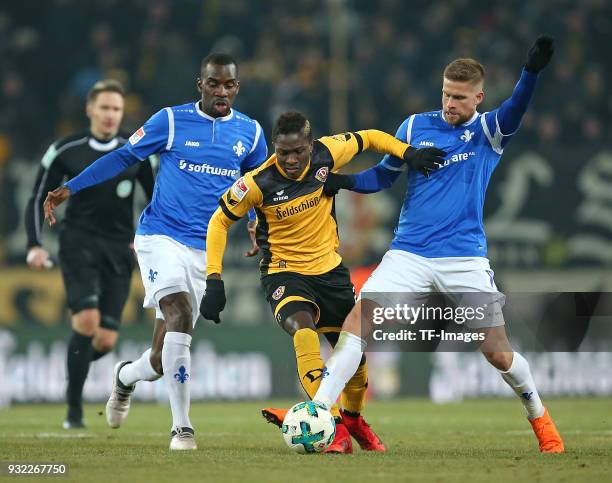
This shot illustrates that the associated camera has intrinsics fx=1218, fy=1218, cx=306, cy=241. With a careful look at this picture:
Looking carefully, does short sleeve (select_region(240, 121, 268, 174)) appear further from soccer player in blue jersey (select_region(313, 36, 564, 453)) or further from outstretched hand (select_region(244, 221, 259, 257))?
soccer player in blue jersey (select_region(313, 36, 564, 453))

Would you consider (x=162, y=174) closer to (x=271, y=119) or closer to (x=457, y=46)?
(x=271, y=119)

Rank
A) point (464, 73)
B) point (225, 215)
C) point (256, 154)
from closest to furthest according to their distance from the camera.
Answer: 1. point (225, 215)
2. point (464, 73)
3. point (256, 154)

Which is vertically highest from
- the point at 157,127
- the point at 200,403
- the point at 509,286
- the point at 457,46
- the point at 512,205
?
the point at 457,46

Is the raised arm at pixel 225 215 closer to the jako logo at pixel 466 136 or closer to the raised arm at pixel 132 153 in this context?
the raised arm at pixel 132 153

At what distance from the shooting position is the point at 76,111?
16641mm

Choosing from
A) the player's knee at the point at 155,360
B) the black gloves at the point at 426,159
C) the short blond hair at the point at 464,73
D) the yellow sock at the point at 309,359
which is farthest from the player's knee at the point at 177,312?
the short blond hair at the point at 464,73

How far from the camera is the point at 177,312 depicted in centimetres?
753

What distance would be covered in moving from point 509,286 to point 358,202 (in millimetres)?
2033

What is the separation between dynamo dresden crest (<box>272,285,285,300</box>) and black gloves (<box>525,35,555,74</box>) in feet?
6.30

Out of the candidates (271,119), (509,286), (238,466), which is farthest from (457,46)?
(238,466)

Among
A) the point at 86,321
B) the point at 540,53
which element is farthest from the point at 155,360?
the point at 540,53

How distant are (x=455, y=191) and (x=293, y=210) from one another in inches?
38.8

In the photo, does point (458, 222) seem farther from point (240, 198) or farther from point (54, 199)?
point (54, 199)

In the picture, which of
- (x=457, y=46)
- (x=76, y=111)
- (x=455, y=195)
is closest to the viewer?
(x=455, y=195)
